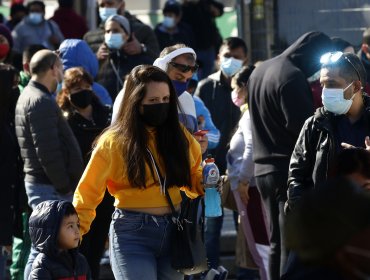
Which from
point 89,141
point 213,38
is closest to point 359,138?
point 89,141

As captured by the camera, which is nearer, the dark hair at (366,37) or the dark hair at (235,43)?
the dark hair at (366,37)

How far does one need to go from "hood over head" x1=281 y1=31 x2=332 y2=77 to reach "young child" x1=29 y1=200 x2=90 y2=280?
2144 mm

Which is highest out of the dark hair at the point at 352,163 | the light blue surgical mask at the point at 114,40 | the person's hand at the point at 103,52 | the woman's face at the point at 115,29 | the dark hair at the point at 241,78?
the dark hair at the point at 352,163

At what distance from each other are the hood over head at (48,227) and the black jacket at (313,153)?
127 centimetres

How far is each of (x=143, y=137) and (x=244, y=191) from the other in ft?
8.97

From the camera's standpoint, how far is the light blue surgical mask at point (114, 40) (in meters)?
9.67

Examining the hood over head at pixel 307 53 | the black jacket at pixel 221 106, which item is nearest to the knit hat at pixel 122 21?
the black jacket at pixel 221 106

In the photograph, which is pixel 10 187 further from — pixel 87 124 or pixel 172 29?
pixel 172 29

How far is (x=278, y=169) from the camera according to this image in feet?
24.6

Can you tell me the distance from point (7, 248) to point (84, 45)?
2.00 metres

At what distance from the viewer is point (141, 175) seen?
5816 mm

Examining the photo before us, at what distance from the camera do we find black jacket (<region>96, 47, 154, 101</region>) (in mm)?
9688

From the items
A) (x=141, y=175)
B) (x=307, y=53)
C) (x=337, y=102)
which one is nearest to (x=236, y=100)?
(x=307, y=53)

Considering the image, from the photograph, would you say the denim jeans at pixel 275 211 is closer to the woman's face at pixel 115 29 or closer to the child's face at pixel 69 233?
the child's face at pixel 69 233
